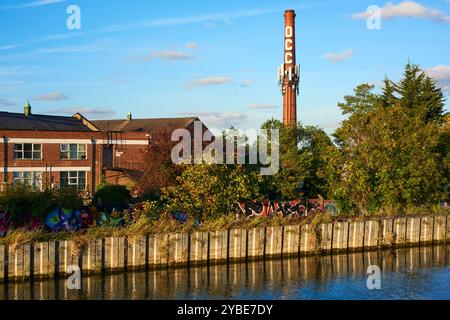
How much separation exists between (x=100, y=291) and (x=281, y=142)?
2681 cm

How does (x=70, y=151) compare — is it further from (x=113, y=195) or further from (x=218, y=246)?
(x=218, y=246)

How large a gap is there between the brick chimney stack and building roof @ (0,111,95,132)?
75.1ft

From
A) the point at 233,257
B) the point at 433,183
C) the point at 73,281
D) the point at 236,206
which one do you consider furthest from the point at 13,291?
the point at 433,183

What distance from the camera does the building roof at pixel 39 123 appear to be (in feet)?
217

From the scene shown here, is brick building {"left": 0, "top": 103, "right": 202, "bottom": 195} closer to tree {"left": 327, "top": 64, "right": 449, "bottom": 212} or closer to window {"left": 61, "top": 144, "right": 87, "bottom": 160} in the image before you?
window {"left": 61, "top": 144, "right": 87, "bottom": 160}

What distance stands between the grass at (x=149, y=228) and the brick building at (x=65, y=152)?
1024 inches

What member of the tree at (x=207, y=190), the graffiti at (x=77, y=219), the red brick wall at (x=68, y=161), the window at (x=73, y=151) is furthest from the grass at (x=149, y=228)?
the window at (x=73, y=151)

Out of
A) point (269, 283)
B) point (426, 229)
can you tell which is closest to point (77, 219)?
point (269, 283)

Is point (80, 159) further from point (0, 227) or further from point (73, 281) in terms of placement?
point (73, 281)

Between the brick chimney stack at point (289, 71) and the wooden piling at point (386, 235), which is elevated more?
the brick chimney stack at point (289, 71)

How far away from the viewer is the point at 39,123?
69188 mm

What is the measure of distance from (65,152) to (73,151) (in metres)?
0.96

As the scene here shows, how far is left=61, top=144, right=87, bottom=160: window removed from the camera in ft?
221

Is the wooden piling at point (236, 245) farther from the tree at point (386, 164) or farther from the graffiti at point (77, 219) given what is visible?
the tree at point (386, 164)
